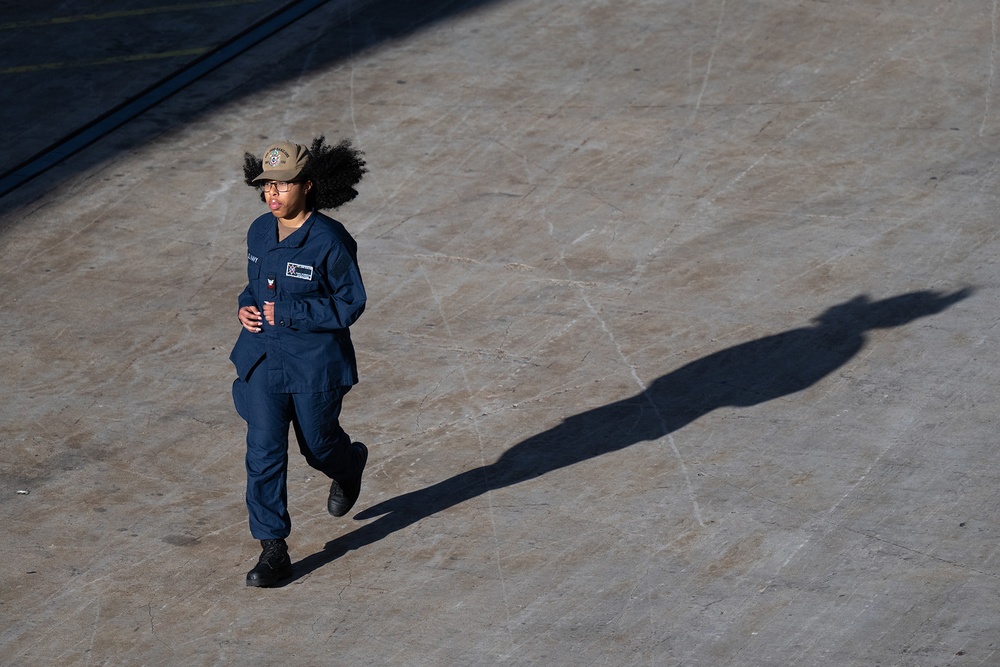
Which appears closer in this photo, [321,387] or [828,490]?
[321,387]

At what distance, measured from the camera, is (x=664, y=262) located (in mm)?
8422

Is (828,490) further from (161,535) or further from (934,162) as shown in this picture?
(934,162)

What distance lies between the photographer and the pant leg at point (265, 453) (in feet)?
18.9

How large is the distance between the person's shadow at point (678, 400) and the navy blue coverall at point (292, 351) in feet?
1.74

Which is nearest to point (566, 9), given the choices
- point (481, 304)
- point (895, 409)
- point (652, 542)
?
point (481, 304)

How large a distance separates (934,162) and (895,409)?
2.91 metres

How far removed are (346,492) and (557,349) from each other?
5.84 feet

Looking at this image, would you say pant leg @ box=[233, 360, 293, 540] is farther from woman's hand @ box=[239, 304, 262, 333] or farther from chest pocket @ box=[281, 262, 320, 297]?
chest pocket @ box=[281, 262, 320, 297]

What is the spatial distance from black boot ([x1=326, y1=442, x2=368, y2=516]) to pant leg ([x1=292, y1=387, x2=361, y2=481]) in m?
0.12

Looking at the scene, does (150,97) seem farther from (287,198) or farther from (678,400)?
(287,198)

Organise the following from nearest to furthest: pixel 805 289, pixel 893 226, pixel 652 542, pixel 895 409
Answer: pixel 652 542, pixel 895 409, pixel 805 289, pixel 893 226

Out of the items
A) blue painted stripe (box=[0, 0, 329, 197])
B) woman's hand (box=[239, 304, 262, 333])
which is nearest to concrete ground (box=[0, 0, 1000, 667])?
blue painted stripe (box=[0, 0, 329, 197])

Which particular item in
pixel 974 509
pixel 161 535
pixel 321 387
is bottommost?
pixel 974 509

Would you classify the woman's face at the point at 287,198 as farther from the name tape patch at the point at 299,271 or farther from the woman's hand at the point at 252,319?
the woman's hand at the point at 252,319
